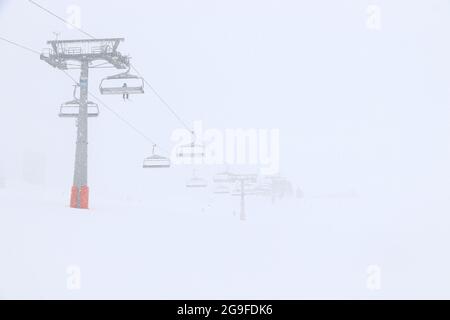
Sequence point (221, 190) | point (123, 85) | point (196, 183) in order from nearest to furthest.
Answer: point (123, 85) → point (196, 183) → point (221, 190)

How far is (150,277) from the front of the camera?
722 centimetres

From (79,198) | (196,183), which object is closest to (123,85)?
(79,198)

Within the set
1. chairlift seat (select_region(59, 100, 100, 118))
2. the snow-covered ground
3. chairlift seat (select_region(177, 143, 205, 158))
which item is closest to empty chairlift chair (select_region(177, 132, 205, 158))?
chairlift seat (select_region(177, 143, 205, 158))

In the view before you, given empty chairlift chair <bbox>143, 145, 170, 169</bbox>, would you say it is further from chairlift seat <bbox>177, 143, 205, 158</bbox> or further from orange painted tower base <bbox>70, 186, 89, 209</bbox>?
orange painted tower base <bbox>70, 186, 89, 209</bbox>

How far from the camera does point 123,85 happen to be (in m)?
14.4

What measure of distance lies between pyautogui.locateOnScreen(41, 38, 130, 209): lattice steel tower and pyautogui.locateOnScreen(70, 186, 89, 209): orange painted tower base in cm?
4

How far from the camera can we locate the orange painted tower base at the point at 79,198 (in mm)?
15484

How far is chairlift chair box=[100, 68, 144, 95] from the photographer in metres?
14.2

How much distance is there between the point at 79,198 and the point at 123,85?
460 cm

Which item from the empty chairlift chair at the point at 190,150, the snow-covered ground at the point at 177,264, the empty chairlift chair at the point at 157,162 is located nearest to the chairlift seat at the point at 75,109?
the empty chairlift chair at the point at 157,162

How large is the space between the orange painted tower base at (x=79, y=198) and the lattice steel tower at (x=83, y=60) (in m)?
0.04

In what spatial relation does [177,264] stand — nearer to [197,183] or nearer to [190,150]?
[190,150]
